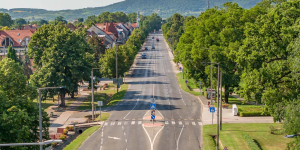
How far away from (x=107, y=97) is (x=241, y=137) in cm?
3822

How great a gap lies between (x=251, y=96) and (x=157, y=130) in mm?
13141

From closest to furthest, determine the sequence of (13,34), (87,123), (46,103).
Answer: (87,123)
(46,103)
(13,34)

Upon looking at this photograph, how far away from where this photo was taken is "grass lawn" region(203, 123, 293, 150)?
3775 cm

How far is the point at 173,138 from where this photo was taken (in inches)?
1640

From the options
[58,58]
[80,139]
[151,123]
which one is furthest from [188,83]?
[80,139]

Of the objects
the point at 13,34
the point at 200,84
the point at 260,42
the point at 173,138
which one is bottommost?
the point at 173,138

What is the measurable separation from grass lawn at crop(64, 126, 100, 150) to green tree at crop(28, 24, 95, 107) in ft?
52.2

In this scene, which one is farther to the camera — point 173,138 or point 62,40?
point 62,40

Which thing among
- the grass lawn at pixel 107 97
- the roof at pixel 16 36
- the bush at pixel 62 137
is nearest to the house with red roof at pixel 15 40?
the roof at pixel 16 36

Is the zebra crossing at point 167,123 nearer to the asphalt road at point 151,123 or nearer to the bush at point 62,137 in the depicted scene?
the asphalt road at point 151,123

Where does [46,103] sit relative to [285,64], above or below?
below

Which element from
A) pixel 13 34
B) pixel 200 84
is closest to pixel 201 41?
pixel 200 84

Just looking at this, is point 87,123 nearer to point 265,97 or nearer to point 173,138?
point 173,138

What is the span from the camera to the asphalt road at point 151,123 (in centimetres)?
3972
